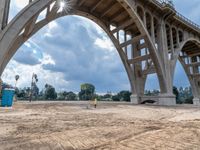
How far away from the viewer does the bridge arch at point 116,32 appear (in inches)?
490

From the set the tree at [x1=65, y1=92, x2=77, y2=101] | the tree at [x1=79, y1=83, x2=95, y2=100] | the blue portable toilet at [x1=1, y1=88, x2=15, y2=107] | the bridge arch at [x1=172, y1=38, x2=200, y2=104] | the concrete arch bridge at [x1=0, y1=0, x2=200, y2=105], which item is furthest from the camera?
the tree at [x1=79, y1=83, x2=95, y2=100]

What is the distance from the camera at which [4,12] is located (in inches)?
473

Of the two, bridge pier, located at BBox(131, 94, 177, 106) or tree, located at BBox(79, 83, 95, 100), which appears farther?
tree, located at BBox(79, 83, 95, 100)

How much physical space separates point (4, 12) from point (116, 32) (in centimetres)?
1956

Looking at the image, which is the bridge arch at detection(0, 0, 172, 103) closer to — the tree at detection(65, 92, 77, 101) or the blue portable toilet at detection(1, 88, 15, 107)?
the blue portable toilet at detection(1, 88, 15, 107)

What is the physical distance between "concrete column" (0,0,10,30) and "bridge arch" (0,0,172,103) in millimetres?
438

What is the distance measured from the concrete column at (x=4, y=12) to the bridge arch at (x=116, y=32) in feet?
1.44

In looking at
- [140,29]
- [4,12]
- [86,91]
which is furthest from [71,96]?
[4,12]

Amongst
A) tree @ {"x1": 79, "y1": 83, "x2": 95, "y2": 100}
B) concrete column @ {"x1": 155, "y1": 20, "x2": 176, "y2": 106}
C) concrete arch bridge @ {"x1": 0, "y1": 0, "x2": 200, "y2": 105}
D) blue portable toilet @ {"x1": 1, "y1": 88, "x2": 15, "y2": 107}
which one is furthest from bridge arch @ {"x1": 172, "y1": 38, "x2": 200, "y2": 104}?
tree @ {"x1": 79, "y1": 83, "x2": 95, "y2": 100}

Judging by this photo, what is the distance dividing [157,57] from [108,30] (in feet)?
33.9

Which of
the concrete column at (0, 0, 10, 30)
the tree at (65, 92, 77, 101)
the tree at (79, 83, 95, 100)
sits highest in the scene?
the concrete column at (0, 0, 10, 30)

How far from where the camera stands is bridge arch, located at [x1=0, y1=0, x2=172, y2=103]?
12449 millimetres

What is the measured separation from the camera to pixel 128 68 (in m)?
27.8

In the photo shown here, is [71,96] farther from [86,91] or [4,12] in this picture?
[4,12]
